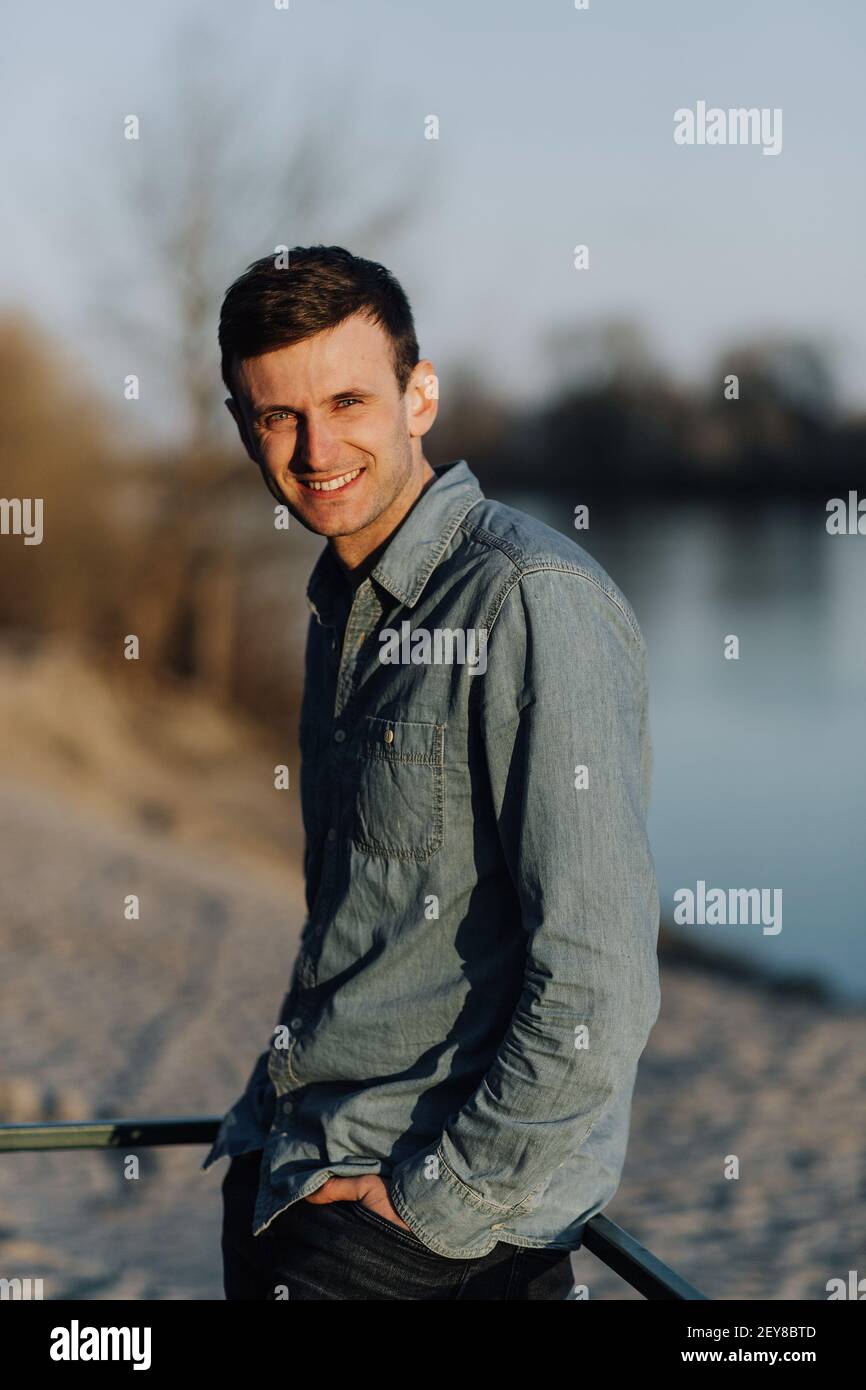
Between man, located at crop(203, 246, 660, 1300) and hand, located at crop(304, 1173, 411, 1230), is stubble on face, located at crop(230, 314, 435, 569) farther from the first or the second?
hand, located at crop(304, 1173, 411, 1230)

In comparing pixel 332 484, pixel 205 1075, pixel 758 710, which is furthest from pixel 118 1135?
pixel 758 710

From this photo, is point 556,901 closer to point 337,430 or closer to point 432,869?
point 432,869

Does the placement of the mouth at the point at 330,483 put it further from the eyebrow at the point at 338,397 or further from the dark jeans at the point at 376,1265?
the dark jeans at the point at 376,1265

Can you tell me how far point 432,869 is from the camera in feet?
5.65

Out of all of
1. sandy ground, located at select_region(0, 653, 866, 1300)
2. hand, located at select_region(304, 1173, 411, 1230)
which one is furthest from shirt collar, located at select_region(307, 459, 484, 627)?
sandy ground, located at select_region(0, 653, 866, 1300)

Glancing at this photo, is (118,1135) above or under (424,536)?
under

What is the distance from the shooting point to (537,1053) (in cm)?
157

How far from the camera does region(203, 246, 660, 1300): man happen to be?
1579 mm

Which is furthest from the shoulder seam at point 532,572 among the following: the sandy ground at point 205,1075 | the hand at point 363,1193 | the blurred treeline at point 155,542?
the blurred treeline at point 155,542

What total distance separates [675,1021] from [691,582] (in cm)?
1725

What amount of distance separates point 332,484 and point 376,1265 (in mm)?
933

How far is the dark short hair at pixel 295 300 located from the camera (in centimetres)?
180
